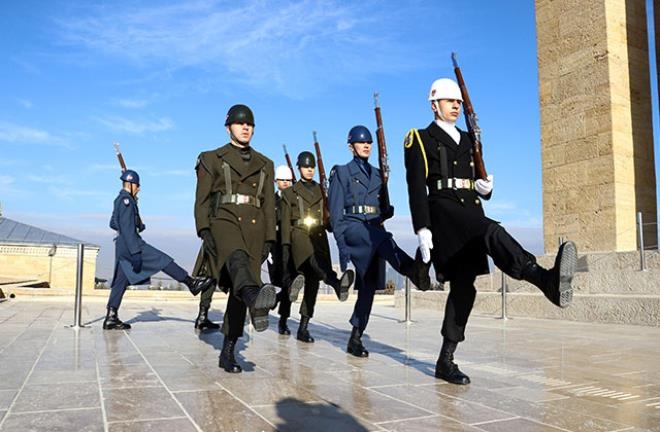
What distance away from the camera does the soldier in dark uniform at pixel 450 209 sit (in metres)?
3.89

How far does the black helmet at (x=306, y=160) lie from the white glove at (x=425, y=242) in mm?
3571

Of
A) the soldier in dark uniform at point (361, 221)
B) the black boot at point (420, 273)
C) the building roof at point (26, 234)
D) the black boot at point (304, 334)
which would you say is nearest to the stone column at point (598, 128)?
the black boot at point (304, 334)

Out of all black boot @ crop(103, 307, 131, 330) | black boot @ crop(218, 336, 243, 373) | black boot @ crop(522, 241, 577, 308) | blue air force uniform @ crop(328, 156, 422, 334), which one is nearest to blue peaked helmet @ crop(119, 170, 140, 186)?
black boot @ crop(103, 307, 131, 330)

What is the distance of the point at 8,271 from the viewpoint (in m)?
26.8

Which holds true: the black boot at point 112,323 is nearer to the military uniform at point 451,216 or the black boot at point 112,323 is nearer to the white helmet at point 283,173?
the white helmet at point 283,173

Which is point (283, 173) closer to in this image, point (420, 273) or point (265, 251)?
point (265, 251)

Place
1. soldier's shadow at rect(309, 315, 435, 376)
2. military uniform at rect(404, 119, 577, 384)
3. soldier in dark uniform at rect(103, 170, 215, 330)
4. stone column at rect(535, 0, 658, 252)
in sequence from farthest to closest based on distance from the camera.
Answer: stone column at rect(535, 0, 658, 252)
soldier in dark uniform at rect(103, 170, 215, 330)
soldier's shadow at rect(309, 315, 435, 376)
military uniform at rect(404, 119, 577, 384)

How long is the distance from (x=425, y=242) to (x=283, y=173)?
487cm

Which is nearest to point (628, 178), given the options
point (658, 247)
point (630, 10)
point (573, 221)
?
point (573, 221)

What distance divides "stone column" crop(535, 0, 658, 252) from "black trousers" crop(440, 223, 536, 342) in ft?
29.7

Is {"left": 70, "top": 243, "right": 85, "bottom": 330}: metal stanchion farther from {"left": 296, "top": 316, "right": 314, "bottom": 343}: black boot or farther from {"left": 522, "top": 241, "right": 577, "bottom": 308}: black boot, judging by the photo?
{"left": 522, "top": 241, "right": 577, "bottom": 308}: black boot

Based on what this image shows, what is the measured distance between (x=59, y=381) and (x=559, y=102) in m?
12.5

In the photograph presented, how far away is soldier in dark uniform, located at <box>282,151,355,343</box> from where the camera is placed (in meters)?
6.76

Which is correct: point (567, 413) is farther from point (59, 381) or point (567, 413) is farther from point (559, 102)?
point (559, 102)
